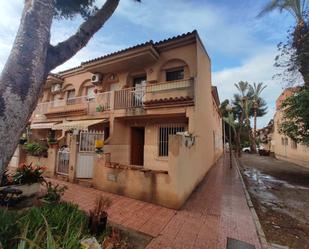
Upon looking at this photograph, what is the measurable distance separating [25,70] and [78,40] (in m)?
1.78

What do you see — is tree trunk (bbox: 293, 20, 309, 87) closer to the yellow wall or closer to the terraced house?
the terraced house

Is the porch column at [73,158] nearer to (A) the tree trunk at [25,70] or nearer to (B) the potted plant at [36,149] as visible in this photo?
(B) the potted plant at [36,149]

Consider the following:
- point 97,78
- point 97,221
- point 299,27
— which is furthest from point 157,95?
point 299,27

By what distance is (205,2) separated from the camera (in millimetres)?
9617

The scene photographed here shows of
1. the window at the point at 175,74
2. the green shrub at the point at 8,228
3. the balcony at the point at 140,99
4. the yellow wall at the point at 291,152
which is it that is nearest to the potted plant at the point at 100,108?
the balcony at the point at 140,99

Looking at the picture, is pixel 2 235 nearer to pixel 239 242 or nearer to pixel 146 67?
pixel 239 242

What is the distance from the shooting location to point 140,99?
13141 millimetres

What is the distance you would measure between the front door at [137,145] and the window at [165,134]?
212 cm

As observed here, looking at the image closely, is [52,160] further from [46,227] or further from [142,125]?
[46,227]

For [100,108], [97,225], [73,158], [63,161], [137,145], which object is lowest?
[97,225]

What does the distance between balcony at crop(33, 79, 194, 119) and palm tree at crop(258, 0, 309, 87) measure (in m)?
9.87

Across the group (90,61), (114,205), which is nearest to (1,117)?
(114,205)

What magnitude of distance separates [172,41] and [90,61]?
705cm

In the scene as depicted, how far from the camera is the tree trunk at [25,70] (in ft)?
9.34
